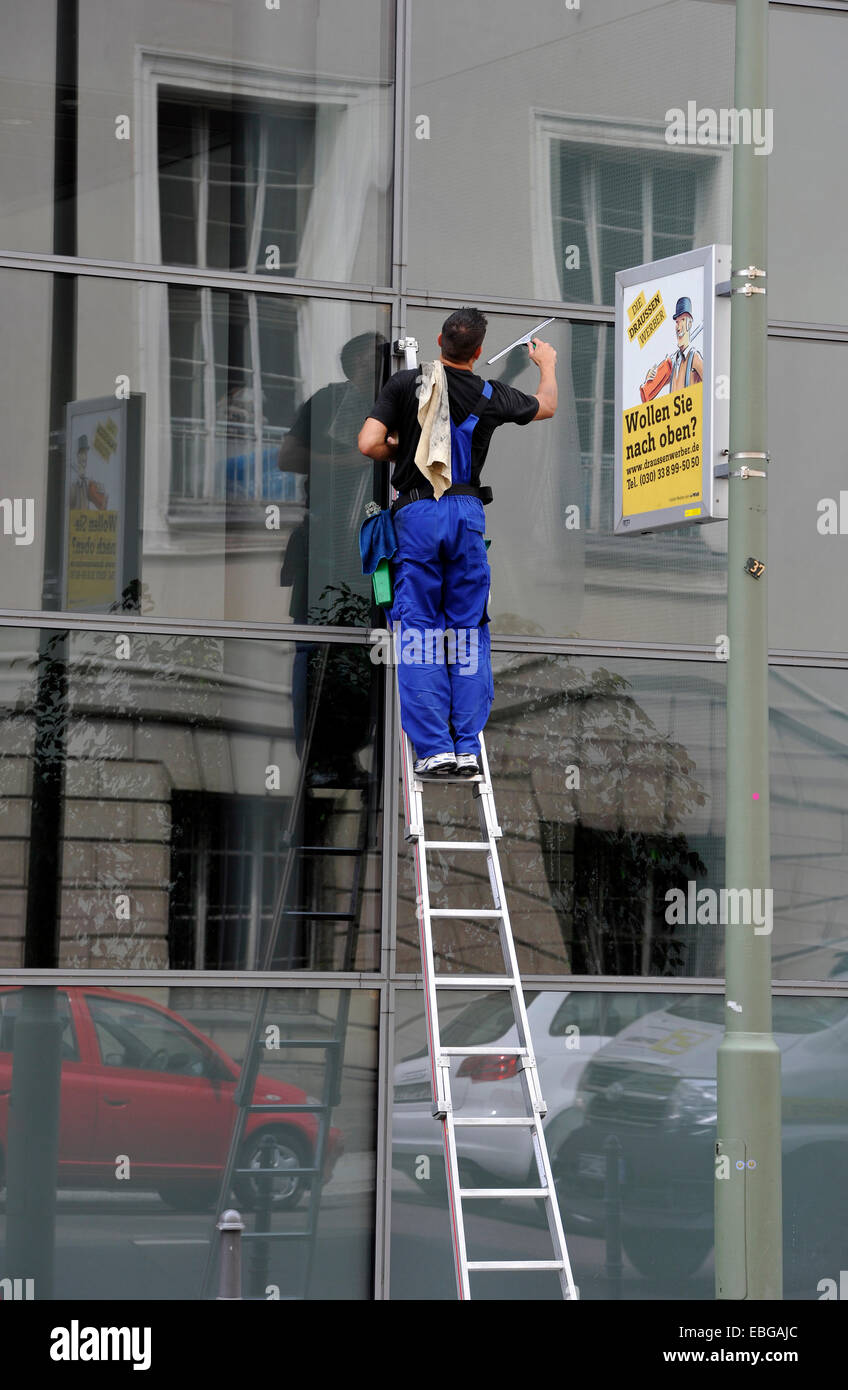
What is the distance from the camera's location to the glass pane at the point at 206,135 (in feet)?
28.0

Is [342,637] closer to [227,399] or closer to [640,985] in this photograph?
[227,399]

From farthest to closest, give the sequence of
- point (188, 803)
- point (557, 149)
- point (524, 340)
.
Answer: point (557, 149), point (188, 803), point (524, 340)

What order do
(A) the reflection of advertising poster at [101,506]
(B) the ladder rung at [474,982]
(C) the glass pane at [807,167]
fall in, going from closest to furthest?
(B) the ladder rung at [474,982] < (A) the reflection of advertising poster at [101,506] < (C) the glass pane at [807,167]

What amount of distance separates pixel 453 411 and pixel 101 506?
1814 mm

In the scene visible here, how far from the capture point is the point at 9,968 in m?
8.11

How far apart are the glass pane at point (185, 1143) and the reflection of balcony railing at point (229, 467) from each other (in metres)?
2.34

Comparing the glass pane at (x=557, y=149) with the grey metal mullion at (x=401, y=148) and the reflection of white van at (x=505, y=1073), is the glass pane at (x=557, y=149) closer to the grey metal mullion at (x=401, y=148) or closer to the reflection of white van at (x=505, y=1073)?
the grey metal mullion at (x=401, y=148)

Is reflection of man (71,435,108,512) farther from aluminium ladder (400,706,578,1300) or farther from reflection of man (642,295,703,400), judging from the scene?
reflection of man (642,295,703,400)

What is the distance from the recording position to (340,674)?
28.1 ft

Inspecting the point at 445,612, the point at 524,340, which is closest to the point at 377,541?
the point at 445,612

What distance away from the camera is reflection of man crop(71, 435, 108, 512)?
843cm

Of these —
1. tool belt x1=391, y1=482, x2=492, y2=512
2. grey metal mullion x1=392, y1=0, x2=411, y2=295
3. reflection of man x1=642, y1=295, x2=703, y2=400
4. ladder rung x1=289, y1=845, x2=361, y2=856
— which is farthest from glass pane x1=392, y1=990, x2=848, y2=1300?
grey metal mullion x1=392, y1=0, x2=411, y2=295

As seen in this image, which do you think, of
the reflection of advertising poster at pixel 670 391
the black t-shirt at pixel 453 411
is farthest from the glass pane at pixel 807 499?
the black t-shirt at pixel 453 411

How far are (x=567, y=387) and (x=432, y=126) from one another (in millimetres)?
1447
